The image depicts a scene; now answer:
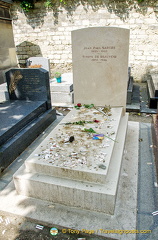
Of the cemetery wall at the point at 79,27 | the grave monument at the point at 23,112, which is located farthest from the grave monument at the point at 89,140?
the cemetery wall at the point at 79,27

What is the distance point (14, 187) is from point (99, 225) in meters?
1.33

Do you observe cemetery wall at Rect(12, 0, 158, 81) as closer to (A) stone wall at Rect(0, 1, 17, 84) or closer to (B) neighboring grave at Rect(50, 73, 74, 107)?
(A) stone wall at Rect(0, 1, 17, 84)

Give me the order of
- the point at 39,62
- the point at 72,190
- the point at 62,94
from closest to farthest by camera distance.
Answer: the point at 72,190 < the point at 62,94 < the point at 39,62

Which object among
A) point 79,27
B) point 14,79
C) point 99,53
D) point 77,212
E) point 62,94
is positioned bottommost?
point 77,212

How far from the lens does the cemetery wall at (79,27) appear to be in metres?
8.41

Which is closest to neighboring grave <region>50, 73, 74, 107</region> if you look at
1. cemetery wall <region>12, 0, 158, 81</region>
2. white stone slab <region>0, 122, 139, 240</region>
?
white stone slab <region>0, 122, 139, 240</region>

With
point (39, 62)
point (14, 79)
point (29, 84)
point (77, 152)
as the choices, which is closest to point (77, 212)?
point (77, 152)

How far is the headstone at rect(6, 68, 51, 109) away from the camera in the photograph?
4.54 meters

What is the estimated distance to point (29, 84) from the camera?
4.68 metres

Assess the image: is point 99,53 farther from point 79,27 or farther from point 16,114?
point 79,27

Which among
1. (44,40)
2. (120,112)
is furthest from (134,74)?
(120,112)

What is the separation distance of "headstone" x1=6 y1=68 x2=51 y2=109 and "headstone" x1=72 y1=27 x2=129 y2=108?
2.76 ft

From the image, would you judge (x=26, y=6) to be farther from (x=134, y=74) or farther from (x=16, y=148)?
(x=16, y=148)

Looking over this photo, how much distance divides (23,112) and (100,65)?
74.5 inches
